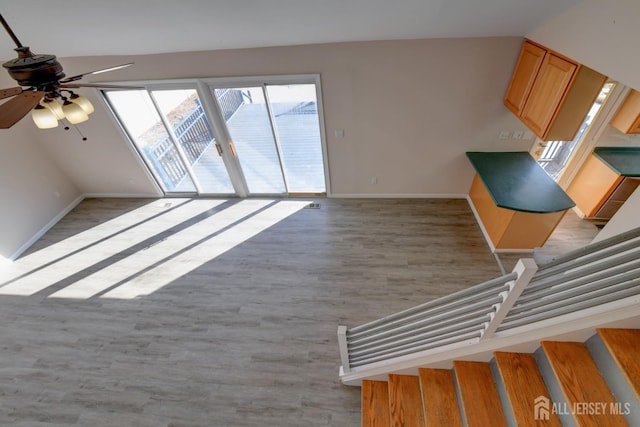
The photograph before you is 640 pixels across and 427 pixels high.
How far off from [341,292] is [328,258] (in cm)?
55

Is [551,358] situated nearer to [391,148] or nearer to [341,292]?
[341,292]

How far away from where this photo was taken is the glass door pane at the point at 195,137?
3.88m

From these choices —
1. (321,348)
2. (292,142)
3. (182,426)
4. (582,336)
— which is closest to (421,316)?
(582,336)

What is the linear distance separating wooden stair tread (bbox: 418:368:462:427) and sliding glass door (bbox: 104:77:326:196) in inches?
121

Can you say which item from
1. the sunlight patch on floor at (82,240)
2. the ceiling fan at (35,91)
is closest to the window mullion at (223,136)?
the sunlight patch on floor at (82,240)

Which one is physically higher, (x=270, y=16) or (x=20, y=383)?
(x=270, y=16)

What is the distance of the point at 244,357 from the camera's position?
2754mm

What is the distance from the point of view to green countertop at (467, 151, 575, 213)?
298cm

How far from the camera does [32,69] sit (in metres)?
1.48

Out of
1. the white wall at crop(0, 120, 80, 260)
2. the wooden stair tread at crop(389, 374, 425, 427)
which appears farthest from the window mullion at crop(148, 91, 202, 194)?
the wooden stair tread at crop(389, 374, 425, 427)

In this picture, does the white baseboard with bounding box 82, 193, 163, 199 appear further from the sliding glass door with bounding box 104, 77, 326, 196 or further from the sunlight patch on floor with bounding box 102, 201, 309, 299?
the sunlight patch on floor with bounding box 102, 201, 309, 299

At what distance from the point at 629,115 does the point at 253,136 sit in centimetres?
465

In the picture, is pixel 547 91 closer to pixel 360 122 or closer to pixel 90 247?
pixel 360 122

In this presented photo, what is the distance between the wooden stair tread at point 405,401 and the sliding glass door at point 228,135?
3019 mm
